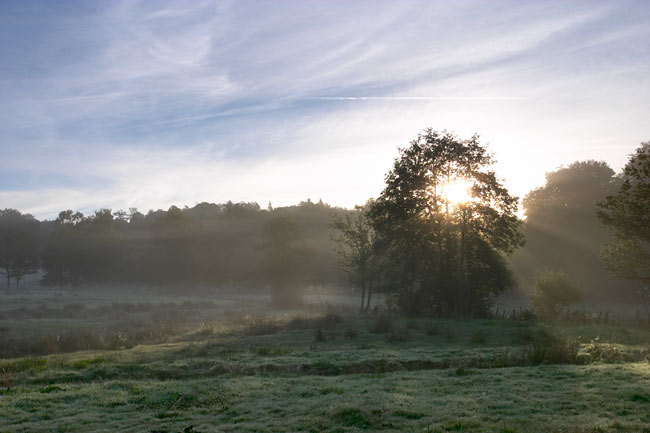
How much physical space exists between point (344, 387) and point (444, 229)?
92.8 feet

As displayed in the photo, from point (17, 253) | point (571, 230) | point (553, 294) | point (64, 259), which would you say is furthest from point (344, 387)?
point (17, 253)

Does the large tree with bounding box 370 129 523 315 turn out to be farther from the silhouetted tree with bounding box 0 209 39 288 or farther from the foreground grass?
the silhouetted tree with bounding box 0 209 39 288

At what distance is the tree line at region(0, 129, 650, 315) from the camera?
123 ft

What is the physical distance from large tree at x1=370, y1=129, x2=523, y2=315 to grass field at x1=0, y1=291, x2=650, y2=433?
489 inches

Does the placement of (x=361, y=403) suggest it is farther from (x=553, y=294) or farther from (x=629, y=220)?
(x=553, y=294)

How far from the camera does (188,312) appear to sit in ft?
164

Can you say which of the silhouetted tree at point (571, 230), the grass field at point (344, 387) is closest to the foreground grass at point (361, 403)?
the grass field at point (344, 387)

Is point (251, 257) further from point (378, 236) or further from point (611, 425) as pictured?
point (611, 425)

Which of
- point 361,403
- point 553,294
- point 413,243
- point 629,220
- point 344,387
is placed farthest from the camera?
point 413,243

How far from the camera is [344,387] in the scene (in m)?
12.7

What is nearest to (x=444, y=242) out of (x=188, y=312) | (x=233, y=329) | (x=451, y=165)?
(x=451, y=165)

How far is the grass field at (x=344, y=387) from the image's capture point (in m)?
9.52

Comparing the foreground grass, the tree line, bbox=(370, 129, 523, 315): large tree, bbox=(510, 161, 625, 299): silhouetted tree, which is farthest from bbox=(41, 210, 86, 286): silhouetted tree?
the foreground grass

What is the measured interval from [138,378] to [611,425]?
1366 cm
